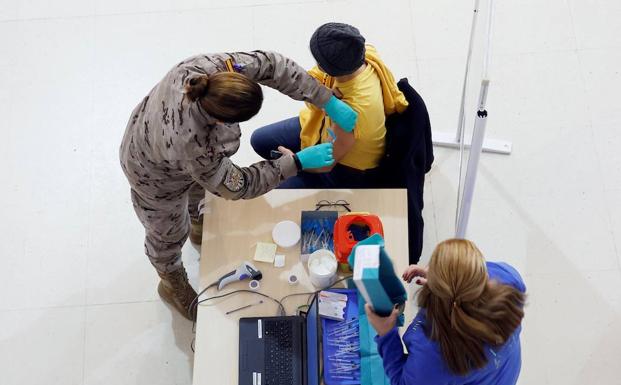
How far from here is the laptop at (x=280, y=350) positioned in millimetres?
1777

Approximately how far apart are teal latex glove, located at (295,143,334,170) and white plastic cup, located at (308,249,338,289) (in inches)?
12.7

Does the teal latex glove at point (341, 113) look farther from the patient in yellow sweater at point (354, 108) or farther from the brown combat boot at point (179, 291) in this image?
the brown combat boot at point (179, 291)

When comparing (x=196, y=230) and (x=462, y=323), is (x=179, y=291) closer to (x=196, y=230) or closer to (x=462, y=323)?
(x=196, y=230)

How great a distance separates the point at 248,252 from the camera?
1.99 metres

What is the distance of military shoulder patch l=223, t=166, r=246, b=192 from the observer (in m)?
1.81

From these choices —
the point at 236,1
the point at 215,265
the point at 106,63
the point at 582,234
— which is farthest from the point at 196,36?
the point at 582,234

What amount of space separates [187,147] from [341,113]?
585 mm

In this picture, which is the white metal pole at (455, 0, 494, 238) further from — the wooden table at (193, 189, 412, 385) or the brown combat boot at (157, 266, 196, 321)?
the brown combat boot at (157, 266, 196, 321)

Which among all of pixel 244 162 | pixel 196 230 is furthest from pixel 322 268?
pixel 244 162

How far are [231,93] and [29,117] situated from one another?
193 cm

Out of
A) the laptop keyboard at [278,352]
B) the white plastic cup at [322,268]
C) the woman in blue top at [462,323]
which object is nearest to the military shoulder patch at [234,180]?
the white plastic cup at [322,268]

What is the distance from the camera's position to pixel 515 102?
9.85ft

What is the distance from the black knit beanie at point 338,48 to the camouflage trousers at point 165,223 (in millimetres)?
674

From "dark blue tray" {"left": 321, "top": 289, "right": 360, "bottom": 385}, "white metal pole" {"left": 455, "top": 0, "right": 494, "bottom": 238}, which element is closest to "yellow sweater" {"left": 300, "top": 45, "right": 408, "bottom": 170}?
"white metal pole" {"left": 455, "top": 0, "right": 494, "bottom": 238}
